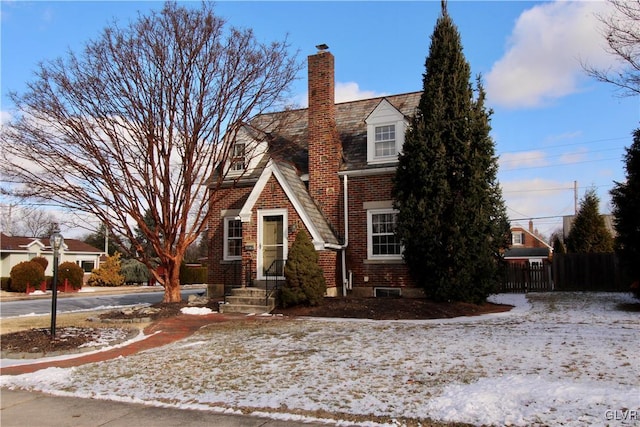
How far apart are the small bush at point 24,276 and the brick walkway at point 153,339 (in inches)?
819

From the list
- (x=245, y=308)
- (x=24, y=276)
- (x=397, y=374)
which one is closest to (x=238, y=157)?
(x=245, y=308)

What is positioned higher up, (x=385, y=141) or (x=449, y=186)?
(x=385, y=141)

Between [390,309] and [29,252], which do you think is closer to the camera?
[390,309]

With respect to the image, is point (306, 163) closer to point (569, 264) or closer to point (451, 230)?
point (451, 230)

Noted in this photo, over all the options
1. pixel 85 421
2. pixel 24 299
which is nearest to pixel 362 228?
pixel 85 421

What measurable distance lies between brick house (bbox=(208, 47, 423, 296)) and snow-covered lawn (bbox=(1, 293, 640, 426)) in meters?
5.42

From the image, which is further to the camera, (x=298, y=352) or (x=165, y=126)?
(x=165, y=126)

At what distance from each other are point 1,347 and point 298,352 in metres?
6.46

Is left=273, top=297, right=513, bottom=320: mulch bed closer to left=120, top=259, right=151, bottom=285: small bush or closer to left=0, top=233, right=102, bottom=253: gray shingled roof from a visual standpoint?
left=120, top=259, right=151, bottom=285: small bush

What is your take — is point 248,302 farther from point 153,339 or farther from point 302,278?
point 153,339

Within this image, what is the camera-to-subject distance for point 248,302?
581 inches

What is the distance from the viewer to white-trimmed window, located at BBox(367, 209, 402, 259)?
55.0 feet

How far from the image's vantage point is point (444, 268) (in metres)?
13.9

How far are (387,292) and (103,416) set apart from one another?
11.9 meters
